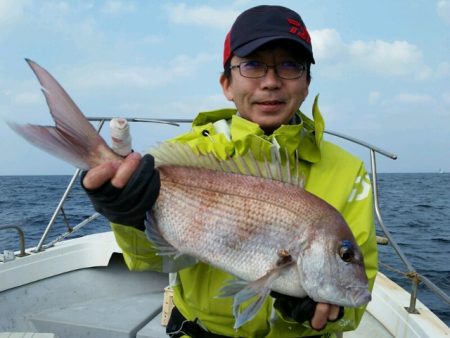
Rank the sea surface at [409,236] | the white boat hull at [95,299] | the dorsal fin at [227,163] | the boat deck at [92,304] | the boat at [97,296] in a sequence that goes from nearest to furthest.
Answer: the dorsal fin at [227,163], the boat at [97,296], the white boat hull at [95,299], the boat deck at [92,304], the sea surface at [409,236]

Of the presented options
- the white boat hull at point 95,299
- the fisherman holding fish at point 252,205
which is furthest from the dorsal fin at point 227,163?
the white boat hull at point 95,299

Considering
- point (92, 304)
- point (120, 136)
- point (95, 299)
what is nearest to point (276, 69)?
point (120, 136)

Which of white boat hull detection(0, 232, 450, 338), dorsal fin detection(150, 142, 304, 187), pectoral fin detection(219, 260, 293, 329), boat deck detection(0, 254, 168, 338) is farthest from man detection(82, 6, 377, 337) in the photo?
boat deck detection(0, 254, 168, 338)

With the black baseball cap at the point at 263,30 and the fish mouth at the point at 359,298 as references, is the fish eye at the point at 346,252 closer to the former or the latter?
the fish mouth at the point at 359,298

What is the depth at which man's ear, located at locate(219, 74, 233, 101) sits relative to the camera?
2.38m

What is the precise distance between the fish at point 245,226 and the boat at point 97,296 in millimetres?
1894

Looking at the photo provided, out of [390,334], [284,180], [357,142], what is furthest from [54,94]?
[390,334]

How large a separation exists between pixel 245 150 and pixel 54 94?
987 millimetres

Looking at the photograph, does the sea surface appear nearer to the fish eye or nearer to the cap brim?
the cap brim

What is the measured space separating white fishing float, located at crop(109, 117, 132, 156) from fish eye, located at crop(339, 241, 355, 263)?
935 mm

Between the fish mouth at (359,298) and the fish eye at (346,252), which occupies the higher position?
the fish eye at (346,252)

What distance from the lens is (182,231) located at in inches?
68.9

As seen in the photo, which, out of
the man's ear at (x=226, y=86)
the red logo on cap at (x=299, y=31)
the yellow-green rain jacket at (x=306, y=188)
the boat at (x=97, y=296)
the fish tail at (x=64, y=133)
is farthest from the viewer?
the boat at (x=97, y=296)

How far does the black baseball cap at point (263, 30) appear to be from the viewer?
210cm
